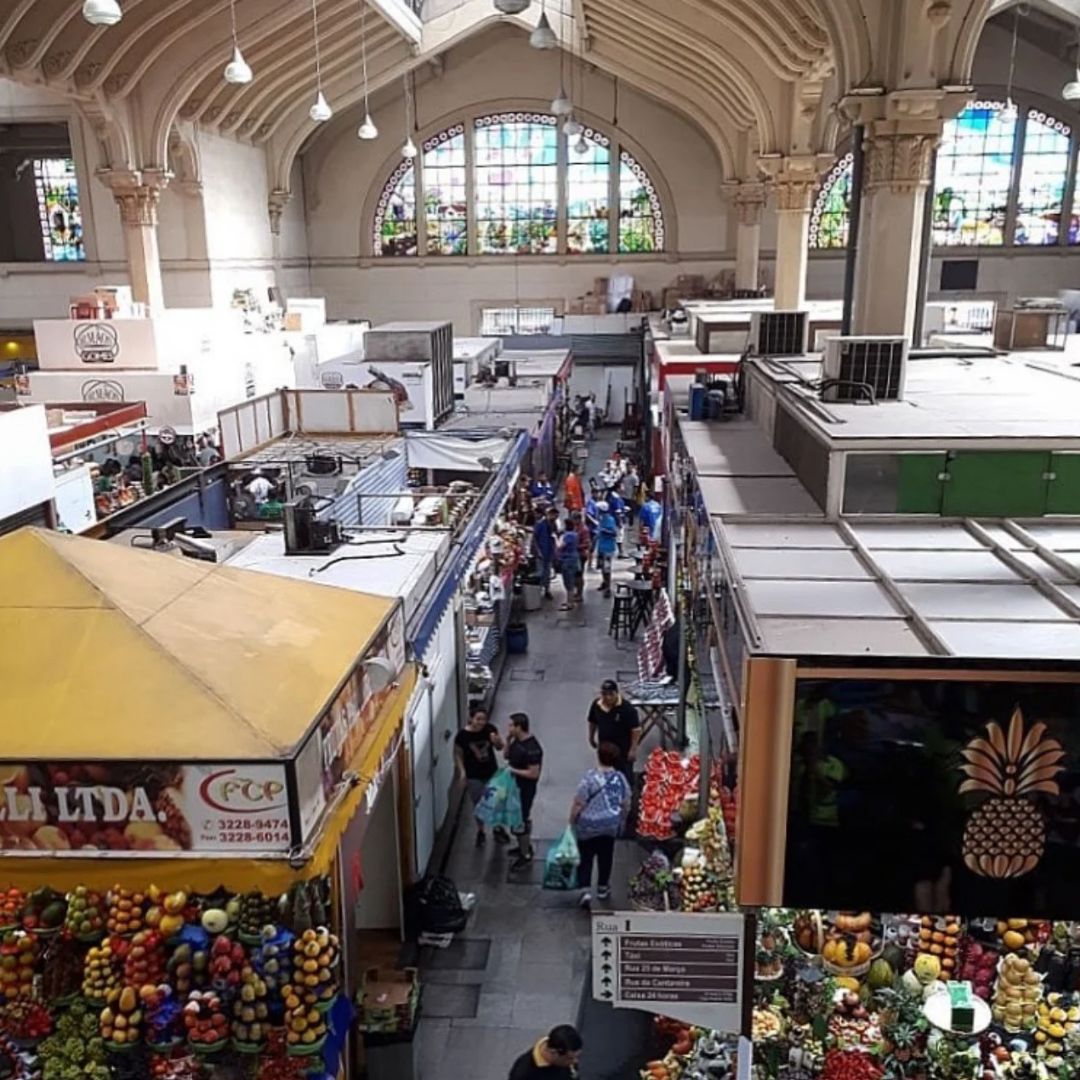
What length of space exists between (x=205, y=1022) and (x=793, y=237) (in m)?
16.1

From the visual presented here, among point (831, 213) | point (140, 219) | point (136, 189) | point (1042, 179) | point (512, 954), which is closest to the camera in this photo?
point (512, 954)

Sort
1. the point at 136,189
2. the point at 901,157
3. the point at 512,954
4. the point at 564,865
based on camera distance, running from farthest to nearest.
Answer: the point at 136,189
the point at 901,157
the point at 564,865
the point at 512,954

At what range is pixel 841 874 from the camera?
171 inches

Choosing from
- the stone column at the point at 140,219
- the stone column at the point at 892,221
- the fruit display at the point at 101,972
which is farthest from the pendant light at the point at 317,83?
the fruit display at the point at 101,972

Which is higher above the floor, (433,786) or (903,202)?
(903,202)

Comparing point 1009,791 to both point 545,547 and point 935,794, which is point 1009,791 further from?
point 545,547

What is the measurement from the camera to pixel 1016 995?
5000 mm

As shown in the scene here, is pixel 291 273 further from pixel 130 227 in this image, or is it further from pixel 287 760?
pixel 287 760

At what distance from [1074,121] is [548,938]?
26109mm

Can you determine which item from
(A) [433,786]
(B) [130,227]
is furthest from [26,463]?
(B) [130,227]

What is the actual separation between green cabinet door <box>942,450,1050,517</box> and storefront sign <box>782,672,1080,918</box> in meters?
2.07

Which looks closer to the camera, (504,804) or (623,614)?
(504,804)

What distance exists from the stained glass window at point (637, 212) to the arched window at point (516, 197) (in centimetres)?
3

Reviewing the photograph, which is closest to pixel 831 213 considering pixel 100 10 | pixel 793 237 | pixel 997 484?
pixel 793 237
